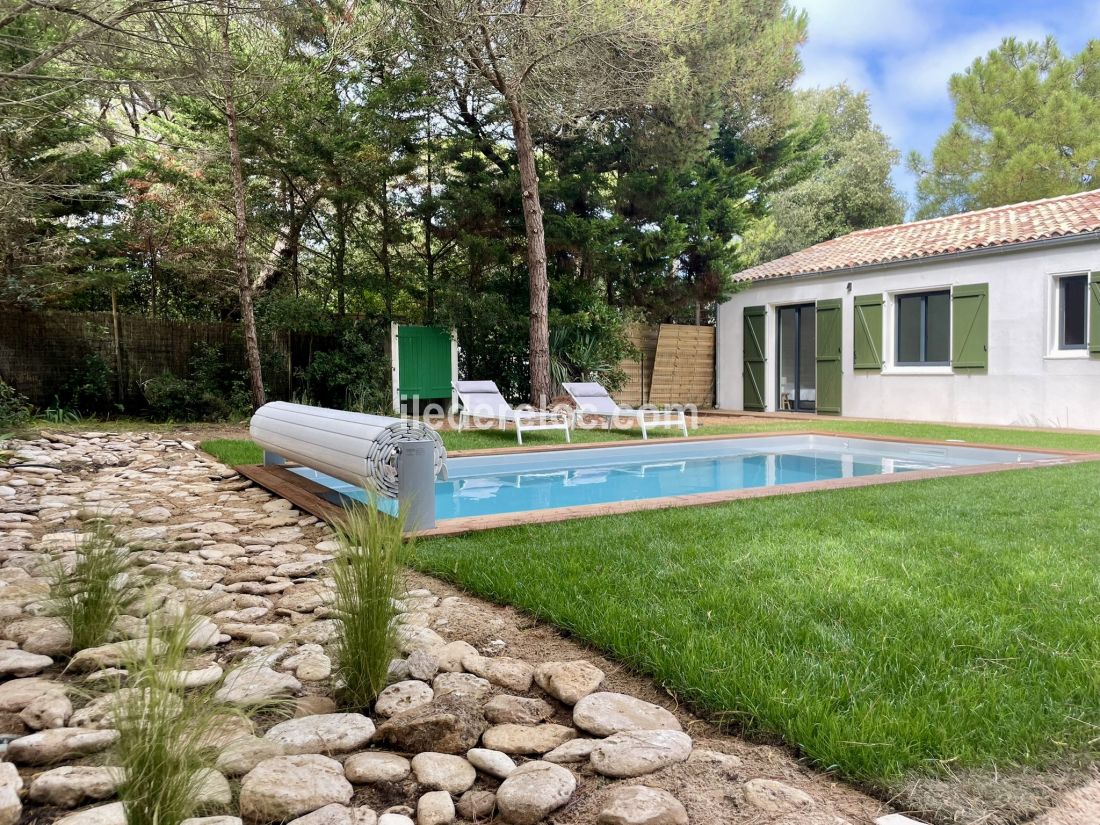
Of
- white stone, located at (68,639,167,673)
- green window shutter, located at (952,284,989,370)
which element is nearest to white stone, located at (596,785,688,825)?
white stone, located at (68,639,167,673)

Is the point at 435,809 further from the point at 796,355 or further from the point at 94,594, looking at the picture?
the point at 796,355

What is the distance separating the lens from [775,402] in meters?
14.6

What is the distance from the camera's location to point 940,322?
1221cm

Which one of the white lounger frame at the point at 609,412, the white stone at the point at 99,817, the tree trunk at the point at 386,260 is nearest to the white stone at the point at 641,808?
the white stone at the point at 99,817

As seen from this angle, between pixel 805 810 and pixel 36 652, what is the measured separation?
225 cm

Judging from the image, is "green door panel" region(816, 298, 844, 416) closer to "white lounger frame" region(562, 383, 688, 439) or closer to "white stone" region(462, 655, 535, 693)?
"white lounger frame" region(562, 383, 688, 439)

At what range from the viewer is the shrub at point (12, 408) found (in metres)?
7.76

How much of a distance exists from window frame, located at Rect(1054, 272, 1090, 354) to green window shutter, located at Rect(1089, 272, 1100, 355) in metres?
0.28

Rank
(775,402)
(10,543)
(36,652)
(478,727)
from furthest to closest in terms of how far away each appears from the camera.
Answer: (775,402) < (10,543) < (36,652) < (478,727)

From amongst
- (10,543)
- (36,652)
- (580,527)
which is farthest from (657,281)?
(36,652)

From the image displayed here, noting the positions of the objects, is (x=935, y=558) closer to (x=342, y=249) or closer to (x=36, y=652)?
(x=36, y=652)

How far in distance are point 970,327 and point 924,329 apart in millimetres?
997

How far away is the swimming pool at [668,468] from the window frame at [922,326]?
385 centimetres

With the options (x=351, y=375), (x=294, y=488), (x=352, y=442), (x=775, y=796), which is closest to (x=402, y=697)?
(x=775, y=796)
